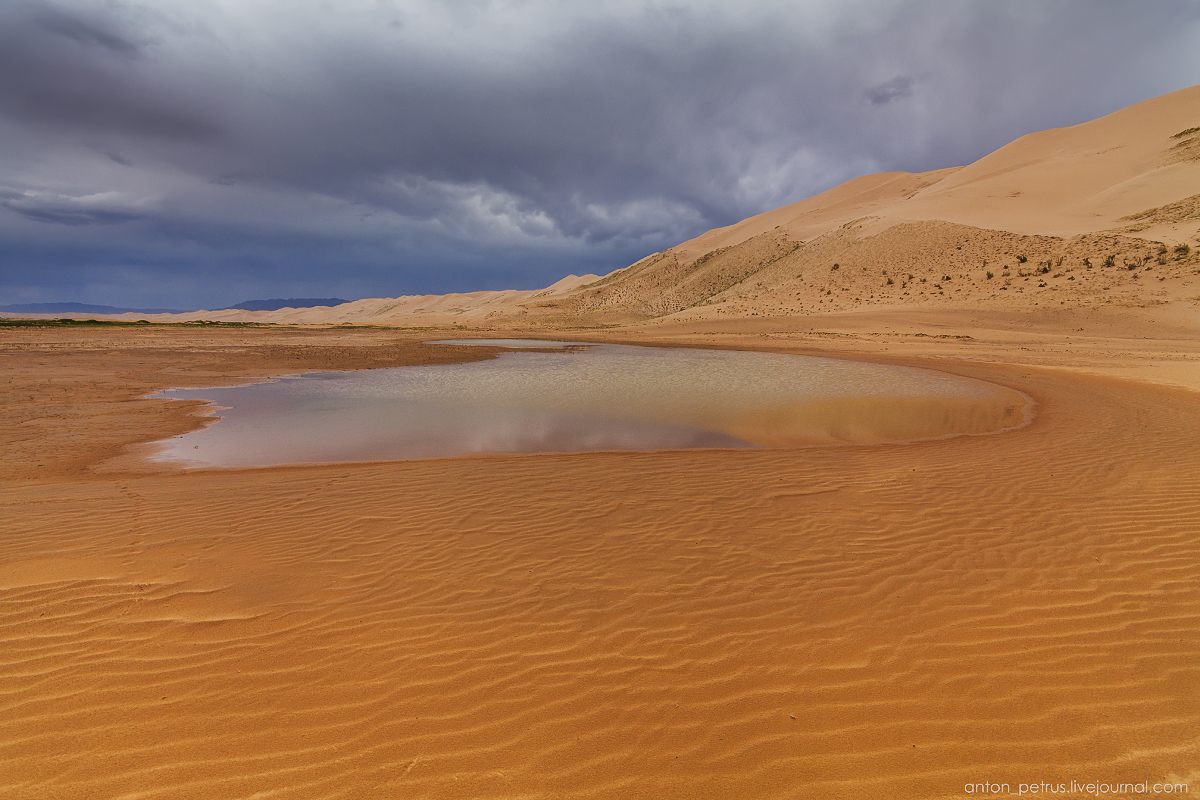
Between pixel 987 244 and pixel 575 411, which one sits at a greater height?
pixel 987 244

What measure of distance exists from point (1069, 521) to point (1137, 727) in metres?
3.91

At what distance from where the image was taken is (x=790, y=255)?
204 feet

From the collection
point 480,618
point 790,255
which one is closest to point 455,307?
point 790,255

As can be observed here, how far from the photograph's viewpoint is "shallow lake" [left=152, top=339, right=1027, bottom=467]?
10383 mm

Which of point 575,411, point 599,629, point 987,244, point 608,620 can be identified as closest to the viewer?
point 599,629

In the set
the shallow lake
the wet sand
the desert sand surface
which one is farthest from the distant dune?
the wet sand

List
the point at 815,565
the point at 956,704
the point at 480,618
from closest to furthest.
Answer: the point at 956,704
the point at 480,618
the point at 815,565

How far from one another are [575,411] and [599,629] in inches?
374

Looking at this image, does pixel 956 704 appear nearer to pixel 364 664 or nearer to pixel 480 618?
pixel 480 618

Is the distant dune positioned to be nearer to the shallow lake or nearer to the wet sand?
the shallow lake

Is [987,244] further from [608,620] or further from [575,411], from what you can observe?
[608,620]

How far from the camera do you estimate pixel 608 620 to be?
14.8ft

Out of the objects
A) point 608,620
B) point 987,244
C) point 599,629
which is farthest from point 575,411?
point 987,244

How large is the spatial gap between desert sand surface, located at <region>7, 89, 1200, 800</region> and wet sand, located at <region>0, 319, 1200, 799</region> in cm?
2
